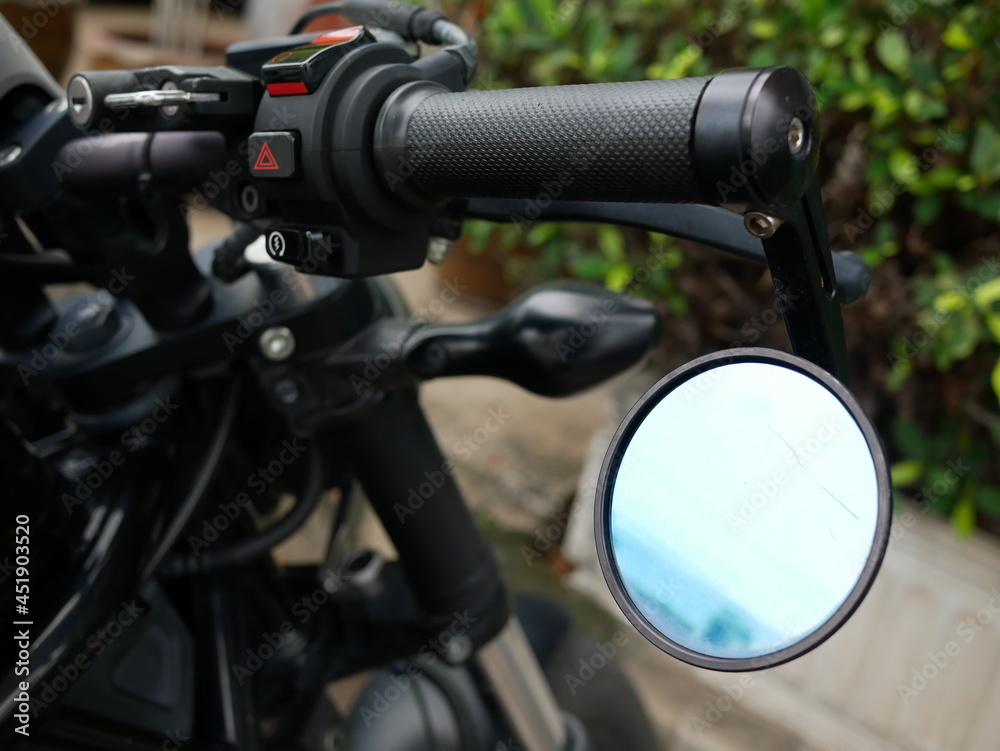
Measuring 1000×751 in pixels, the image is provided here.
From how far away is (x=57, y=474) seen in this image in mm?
840

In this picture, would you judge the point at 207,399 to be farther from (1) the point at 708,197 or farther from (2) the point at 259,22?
(2) the point at 259,22

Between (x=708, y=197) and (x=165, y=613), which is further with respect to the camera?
(x=165, y=613)

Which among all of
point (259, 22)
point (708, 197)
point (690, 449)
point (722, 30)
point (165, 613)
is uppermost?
point (708, 197)

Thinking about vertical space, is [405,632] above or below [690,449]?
below

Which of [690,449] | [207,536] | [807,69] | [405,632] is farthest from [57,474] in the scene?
[807,69]

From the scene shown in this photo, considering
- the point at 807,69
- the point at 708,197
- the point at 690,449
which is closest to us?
the point at 708,197

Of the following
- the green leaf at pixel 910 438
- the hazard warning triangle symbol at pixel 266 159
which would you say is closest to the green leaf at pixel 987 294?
the green leaf at pixel 910 438

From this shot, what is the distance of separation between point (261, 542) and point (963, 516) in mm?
1320

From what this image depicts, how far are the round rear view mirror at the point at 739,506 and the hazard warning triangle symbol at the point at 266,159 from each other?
27cm

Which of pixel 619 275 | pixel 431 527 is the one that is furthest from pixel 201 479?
pixel 619 275

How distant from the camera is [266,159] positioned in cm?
52

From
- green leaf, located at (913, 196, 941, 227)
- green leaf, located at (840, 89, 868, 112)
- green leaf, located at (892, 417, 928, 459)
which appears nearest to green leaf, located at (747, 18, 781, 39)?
green leaf, located at (840, 89, 868, 112)

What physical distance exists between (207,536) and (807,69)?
4.70 feet

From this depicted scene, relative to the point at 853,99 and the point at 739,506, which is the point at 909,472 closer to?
the point at 853,99
